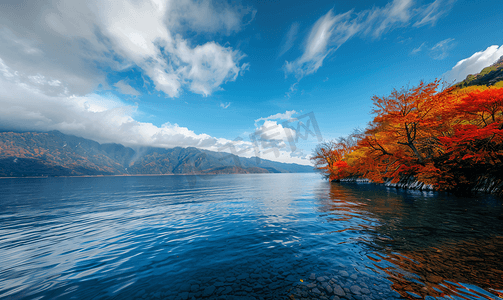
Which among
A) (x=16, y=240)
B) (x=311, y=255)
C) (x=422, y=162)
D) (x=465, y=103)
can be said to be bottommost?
(x=16, y=240)

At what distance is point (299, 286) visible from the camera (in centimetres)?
634

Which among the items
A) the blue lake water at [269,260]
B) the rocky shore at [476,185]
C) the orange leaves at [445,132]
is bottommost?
the blue lake water at [269,260]

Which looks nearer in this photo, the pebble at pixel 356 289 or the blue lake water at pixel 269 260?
the pebble at pixel 356 289

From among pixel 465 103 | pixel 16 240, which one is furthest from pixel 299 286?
pixel 465 103

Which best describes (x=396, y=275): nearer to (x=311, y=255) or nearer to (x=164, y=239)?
(x=311, y=255)

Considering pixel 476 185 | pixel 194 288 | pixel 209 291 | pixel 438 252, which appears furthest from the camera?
pixel 476 185

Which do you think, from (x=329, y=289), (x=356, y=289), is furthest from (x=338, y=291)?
(x=356, y=289)

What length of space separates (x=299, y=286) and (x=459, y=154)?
34.9 m

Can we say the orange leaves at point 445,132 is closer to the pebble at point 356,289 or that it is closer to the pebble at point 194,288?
the pebble at point 356,289

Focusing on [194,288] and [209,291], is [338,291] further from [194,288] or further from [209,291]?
[194,288]

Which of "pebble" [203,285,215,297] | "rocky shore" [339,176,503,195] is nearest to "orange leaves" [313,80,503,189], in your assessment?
"rocky shore" [339,176,503,195]

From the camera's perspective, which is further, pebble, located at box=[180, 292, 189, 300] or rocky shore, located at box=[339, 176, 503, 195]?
rocky shore, located at box=[339, 176, 503, 195]

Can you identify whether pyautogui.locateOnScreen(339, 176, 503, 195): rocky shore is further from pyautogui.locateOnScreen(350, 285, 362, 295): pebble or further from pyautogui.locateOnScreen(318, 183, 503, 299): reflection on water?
pyautogui.locateOnScreen(350, 285, 362, 295): pebble

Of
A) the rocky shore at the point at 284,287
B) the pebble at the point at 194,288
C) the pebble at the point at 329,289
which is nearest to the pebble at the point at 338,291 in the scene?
the rocky shore at the point at 284,287
